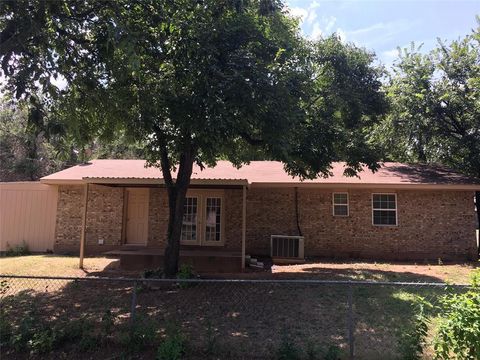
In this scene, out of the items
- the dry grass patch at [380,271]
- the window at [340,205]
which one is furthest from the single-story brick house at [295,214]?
the dry grass patch at [380,271]

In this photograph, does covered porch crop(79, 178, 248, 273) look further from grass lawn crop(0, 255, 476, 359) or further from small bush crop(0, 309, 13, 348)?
small bush crop(0, 309, 13, 348)

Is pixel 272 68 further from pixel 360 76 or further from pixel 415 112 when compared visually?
pixel 415 112

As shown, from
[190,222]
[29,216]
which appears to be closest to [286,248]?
[190,222]

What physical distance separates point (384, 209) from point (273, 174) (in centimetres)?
459

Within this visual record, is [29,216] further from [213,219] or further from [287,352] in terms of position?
[287,352]

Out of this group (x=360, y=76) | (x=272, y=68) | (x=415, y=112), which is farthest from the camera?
(x=415, y=112)

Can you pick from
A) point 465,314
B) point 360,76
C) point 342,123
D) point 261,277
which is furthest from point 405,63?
point 465,314

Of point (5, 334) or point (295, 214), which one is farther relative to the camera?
point (295, 214)

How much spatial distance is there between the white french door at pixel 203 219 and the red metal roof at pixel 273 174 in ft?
3.58

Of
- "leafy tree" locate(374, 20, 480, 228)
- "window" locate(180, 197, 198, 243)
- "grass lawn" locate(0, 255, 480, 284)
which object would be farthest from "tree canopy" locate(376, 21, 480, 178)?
"window" locate(180, 197, 198, 243)

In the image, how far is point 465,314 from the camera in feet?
14.8

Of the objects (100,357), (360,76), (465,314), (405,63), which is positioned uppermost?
(405,63)

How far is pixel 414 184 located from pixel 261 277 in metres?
7.61

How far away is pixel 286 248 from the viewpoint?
15.2 metres
